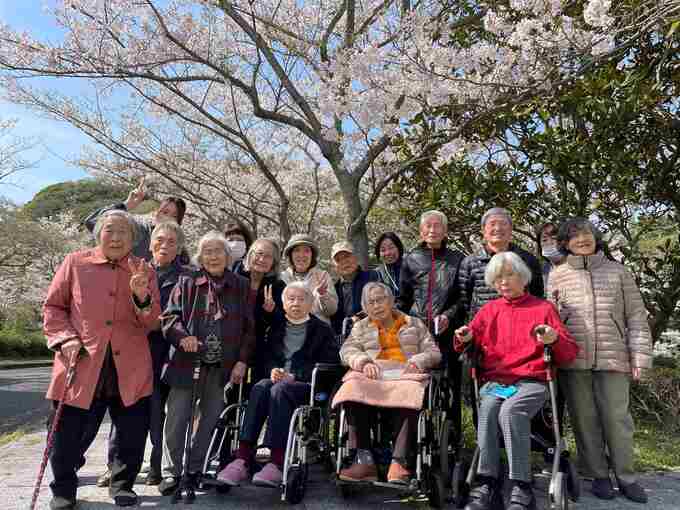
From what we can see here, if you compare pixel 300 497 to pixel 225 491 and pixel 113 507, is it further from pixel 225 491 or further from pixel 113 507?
pixel 113 507

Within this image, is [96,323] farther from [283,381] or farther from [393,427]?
[393,427]

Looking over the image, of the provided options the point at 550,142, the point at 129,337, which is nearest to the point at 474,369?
the point at 129,337

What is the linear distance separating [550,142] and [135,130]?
8.20m

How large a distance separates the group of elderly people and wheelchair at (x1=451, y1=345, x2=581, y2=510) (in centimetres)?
7

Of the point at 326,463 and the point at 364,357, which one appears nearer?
the point at 364,357

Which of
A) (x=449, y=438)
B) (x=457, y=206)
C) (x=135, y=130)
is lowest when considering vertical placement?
(x=449, y=438)

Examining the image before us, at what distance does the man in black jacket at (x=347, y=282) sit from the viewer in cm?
395

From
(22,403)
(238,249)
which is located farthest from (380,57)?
(22,403)

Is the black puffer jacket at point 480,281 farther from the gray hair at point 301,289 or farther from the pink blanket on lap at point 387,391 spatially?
the gray hair at point 301,289

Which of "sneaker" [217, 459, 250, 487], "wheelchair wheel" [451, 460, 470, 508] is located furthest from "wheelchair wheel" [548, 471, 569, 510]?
"sneaker" [217, 459, 250, 487]

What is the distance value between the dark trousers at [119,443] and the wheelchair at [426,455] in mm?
1065

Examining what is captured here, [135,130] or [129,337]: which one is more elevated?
[135,130]

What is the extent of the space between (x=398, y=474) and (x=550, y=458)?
88cm

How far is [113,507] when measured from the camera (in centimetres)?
276
